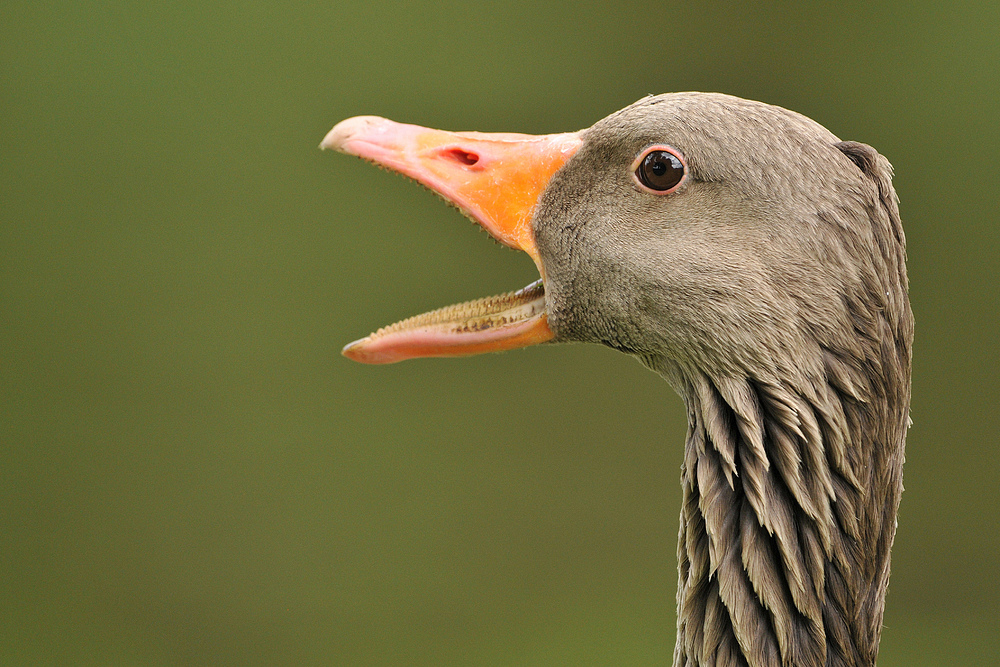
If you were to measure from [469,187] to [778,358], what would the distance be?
3.02 feet

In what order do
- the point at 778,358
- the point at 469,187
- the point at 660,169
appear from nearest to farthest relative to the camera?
the point at 778,358
the point at 660,169
the point at 469,187

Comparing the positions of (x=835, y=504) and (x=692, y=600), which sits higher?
(x=835, y=504)

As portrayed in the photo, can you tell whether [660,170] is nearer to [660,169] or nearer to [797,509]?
[660,169]

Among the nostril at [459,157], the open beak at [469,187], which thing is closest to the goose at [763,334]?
the open beak at [469,187]

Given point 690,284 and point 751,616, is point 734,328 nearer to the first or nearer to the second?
point 690,284

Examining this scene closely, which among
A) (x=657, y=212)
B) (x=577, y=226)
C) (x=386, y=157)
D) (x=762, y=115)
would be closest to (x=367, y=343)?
(x=386, y=157)

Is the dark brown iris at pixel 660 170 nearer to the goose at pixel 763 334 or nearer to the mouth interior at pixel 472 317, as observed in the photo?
the goose at pixel 763 334

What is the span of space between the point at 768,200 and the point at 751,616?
1.02 meters

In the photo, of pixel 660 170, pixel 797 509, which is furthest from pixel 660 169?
pixel 797 509

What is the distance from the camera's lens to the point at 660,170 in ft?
7.14

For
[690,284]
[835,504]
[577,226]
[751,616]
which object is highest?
[577,226]

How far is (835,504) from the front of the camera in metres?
2.10

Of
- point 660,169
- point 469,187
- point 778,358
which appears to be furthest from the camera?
point 469,187

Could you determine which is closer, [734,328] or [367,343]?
[734,328]
